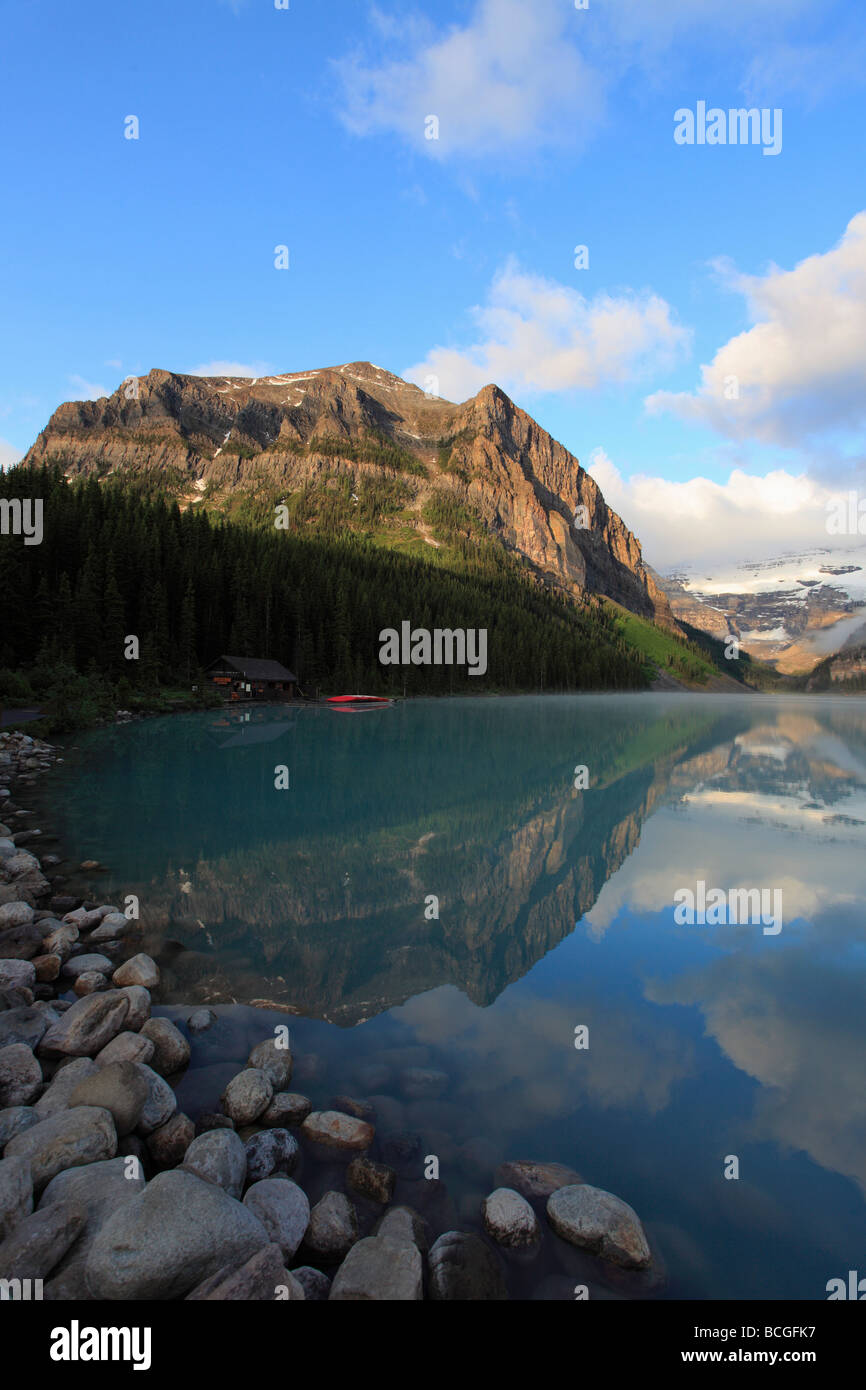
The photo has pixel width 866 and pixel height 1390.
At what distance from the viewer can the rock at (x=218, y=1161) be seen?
5258mm

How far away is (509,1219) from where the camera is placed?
5094 mm

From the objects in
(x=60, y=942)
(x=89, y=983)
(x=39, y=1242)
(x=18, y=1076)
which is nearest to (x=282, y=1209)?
(x=39, y=1242)

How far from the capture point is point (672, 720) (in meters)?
72.8

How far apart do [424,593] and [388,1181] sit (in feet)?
439

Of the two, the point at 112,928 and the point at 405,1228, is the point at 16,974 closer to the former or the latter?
the point at 112,928

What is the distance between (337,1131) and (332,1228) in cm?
124

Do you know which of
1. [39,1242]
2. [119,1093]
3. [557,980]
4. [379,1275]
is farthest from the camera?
[557,980]

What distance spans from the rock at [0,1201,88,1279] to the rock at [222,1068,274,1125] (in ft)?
7.17

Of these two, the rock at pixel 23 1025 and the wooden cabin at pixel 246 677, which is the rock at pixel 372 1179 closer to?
the rock at pixel 23 1025

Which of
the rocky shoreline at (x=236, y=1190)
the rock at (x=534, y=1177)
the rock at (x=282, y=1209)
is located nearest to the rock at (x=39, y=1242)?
the rocky shoreline at (x=236, y=1190)

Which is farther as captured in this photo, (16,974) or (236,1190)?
(16,974)

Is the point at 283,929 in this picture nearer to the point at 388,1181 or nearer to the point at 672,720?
the point at 388,1181
